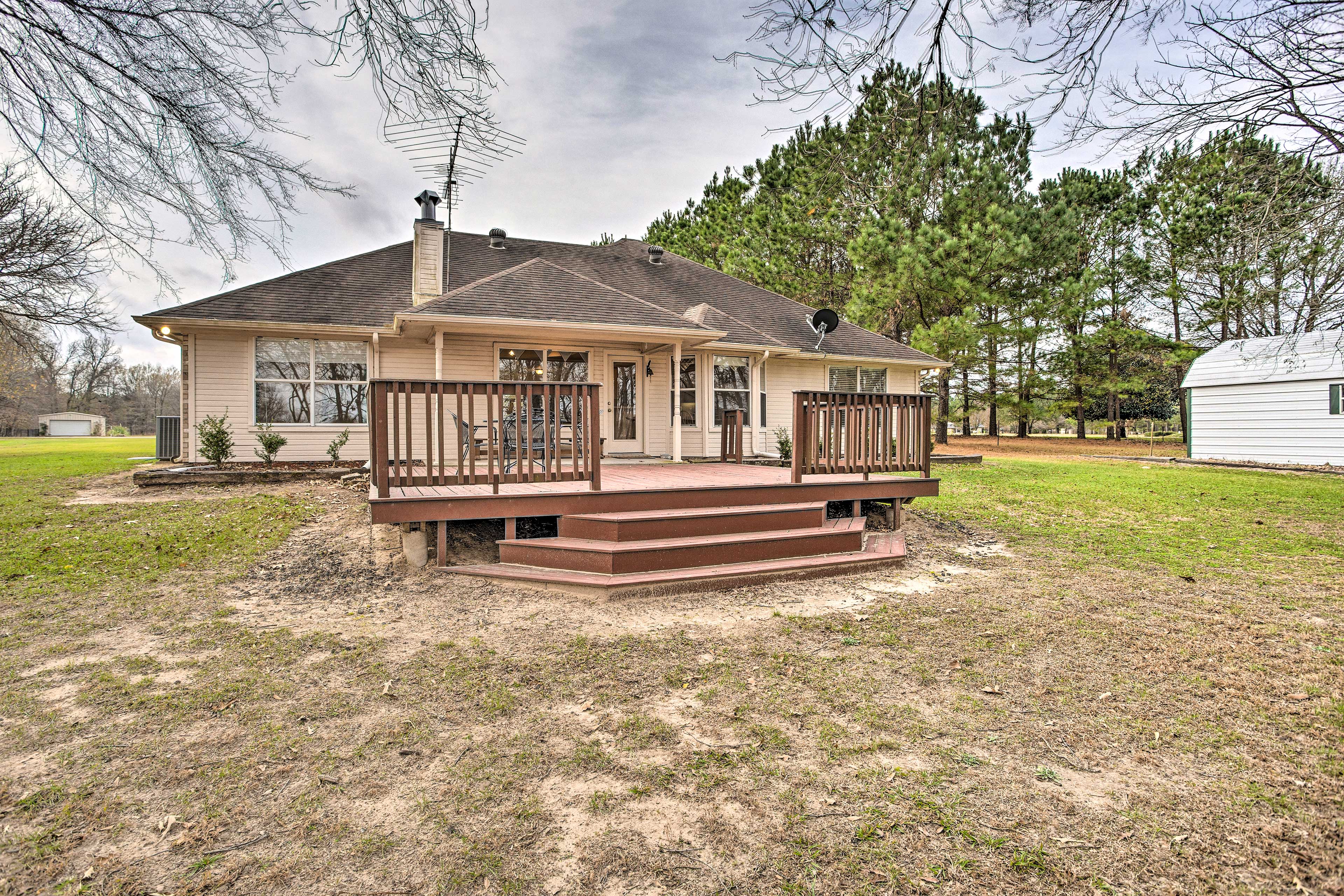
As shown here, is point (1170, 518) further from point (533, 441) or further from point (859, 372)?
Result: point (533, 441)

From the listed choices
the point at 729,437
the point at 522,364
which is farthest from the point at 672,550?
the point at 522,364

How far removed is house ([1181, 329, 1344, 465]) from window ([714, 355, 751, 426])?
37.5 feet

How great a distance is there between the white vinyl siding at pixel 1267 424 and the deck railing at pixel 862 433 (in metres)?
14.5

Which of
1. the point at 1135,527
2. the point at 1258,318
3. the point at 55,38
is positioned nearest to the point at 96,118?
the point at 55,38

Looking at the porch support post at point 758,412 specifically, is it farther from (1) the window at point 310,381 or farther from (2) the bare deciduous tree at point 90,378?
(2) the bare deciduous tree at point 90,378

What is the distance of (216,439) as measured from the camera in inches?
398

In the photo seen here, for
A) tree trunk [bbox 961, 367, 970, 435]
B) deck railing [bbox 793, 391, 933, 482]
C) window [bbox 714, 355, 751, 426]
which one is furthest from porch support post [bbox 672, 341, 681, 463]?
tree trunk [bbox 961, 367, 970, 435]

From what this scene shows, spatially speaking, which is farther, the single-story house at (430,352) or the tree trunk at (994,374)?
the tree trunk at (994,374)

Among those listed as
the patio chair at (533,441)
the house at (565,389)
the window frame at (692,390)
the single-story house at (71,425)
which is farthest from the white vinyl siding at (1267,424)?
the single-story house at (71,425)

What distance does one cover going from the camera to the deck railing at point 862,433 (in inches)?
240

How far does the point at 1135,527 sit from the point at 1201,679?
204 inches

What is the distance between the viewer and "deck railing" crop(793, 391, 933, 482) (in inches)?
240

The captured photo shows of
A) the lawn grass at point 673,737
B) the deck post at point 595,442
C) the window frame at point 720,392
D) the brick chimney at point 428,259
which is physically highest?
the brick chimney at point 428,259

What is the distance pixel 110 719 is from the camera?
2.56 m
